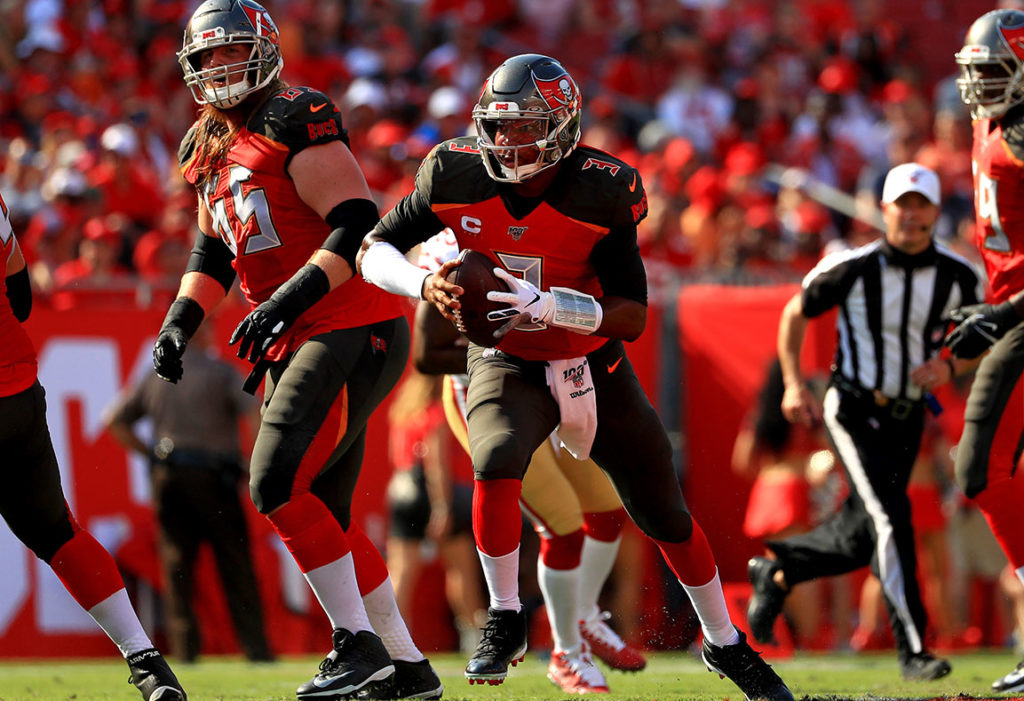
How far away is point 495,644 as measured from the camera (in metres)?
4.40

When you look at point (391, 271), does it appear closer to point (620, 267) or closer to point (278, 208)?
point (278, 208)

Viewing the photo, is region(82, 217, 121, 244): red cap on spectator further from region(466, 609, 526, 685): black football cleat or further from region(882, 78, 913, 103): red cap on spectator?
region(882, 78, 913, 103): red cap on spectator

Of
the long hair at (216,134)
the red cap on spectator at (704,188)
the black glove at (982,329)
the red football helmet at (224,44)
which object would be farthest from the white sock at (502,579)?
the red cap on spectator at (704,188)

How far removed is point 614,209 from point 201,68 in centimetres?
153

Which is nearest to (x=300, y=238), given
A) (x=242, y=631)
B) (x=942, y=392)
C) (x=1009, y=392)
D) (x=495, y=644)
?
(x=495, y=644)

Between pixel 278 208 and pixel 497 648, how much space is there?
1.60 metres

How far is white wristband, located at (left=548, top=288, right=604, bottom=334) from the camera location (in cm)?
437

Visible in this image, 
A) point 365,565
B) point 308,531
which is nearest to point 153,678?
point 308,531

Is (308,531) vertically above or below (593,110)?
below

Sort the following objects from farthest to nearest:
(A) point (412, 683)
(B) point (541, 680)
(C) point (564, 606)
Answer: (B) point (541, 680), (C) point (564, 606), (A) point (412, 683)

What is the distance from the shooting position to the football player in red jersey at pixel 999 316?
5.29 m

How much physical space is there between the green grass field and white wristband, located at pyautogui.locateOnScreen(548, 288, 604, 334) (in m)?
1.37

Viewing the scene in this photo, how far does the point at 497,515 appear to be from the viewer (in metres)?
4.43

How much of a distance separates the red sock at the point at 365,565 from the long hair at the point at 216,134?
1303 mm
